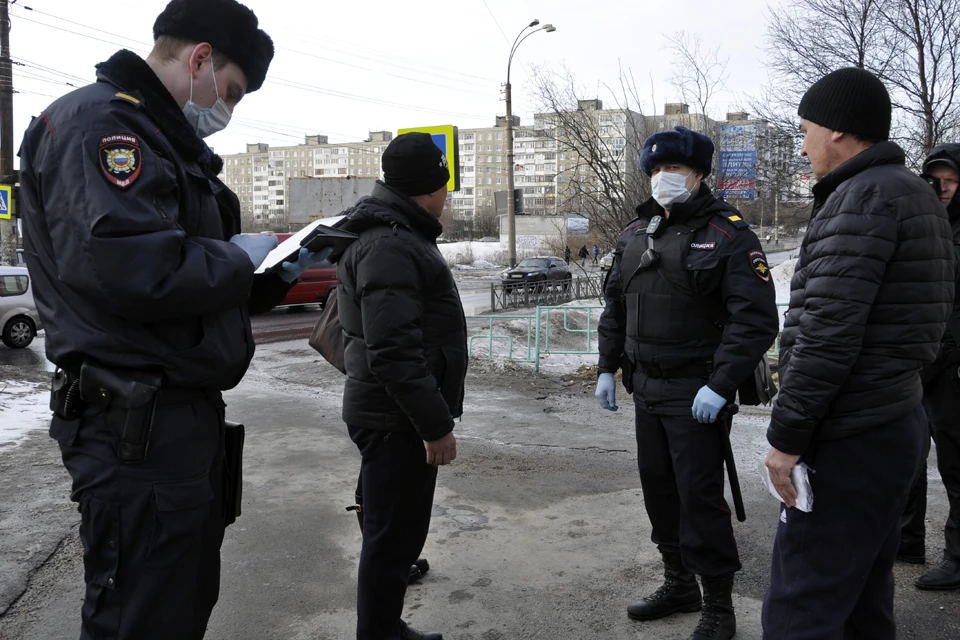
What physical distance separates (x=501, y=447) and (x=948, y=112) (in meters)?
15.8

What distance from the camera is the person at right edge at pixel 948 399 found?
3.58 m

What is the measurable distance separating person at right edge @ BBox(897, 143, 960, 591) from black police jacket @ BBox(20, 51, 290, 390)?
3289 mm

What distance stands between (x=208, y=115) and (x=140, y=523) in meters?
1.09

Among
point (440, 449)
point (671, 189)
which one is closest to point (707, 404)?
point (671, 189)

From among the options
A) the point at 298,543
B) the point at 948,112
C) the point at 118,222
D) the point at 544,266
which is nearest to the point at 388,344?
the point at 118,222

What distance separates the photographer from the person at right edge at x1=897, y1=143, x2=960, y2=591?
3.58 meters

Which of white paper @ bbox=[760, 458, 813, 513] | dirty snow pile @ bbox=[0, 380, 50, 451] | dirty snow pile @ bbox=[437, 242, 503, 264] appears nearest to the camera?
white paper @ bbox=[760, 458, 813, 513]

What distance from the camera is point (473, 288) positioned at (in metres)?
31.9

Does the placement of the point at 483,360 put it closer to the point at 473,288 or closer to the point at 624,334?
the point at 624,334

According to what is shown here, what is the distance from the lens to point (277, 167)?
10781 centimetres

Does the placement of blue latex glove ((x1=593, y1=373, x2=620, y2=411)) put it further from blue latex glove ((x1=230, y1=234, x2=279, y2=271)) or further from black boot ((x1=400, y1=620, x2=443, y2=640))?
blue latex glove ((x1=230, y1=234, x2=279, y2=271))

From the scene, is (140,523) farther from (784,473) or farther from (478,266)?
(478,266)

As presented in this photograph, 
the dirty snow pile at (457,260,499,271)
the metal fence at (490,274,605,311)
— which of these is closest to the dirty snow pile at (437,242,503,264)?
the dirty snow pile at (457,260,499,271)

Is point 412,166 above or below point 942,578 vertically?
above
